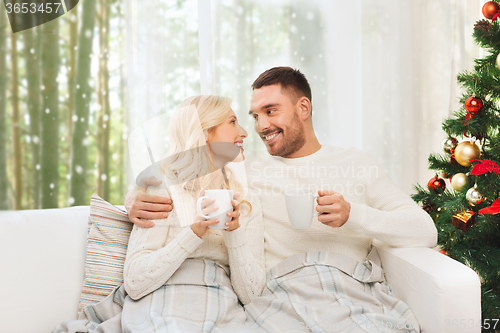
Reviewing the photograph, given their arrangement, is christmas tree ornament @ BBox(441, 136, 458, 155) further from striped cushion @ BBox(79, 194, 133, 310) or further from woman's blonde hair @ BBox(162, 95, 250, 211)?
striped cushion @ BBox(79, 194, 133, 310)

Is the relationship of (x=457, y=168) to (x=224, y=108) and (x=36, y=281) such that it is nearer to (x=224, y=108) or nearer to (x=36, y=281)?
(x=224, y=108)

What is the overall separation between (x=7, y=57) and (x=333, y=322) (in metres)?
2.09

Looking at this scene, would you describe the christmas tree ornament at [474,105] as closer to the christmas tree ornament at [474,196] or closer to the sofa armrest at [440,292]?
the christmas tree ornament at [474,196]

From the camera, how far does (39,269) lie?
118 cm

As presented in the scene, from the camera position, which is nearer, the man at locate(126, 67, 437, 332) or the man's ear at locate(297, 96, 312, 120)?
the man at locate(126, 67, 437, 332)

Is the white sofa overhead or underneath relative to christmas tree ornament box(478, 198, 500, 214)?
underneath

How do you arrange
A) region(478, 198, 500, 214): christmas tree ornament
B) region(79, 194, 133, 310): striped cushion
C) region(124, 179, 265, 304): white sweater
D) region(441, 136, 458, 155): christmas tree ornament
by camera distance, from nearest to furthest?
region(124, 179, 265, 304): white sweater → region(79, 194, 133, 310): striped cushion → region(478, 198, 500, 214): christmas tree ornament → region(441, 136, 458, 155): christmas tree ornament

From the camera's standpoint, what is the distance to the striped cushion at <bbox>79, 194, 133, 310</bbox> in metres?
1.21

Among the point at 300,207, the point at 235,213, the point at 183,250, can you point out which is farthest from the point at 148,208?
the point at 300,207

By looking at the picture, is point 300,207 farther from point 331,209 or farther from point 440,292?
point 440,292

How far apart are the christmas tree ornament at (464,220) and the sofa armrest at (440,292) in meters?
0.56

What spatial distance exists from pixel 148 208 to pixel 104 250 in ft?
0.73

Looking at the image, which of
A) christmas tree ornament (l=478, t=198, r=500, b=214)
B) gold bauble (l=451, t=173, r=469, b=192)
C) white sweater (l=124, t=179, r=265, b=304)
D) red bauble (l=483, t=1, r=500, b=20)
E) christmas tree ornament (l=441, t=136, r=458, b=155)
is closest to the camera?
white sweater (l=124, t=179, r=265, b=304)

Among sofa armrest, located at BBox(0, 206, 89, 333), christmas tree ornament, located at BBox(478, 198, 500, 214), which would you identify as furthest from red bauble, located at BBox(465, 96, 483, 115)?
sofa armrest, located at BBox(0, 206, 89, 333)
